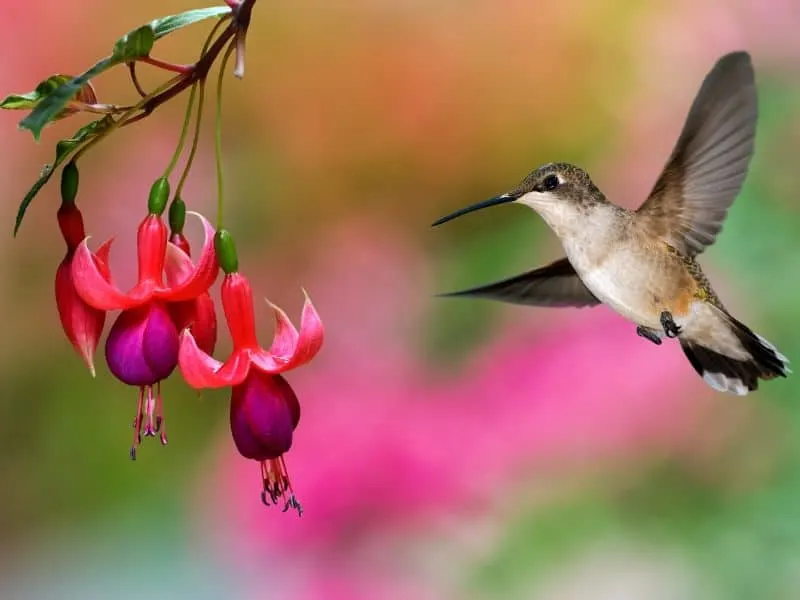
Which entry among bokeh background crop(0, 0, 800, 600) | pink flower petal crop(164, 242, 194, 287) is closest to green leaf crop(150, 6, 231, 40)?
pink flower petal crop(164, 242, 194, 287)

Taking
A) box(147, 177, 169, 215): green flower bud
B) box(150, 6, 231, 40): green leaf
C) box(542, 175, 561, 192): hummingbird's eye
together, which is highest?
box(150, 6, 231, 40): green leaf

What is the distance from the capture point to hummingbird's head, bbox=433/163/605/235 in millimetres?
397

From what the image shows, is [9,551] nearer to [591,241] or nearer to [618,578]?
[618,578]

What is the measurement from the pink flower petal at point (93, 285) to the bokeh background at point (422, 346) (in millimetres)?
852

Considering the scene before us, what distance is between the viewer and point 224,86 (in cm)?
135

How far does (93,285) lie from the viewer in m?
0.44

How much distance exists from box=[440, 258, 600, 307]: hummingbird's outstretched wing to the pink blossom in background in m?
0.71

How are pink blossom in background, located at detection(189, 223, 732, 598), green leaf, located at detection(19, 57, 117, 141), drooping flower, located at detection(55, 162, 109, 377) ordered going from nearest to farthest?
green leaf, located at detection(19, 57, 117, 141) < drooping flower, located at detection(55, 162, 109, 377) < pink blossom in background, located at detection(189, 223, 732, 598)

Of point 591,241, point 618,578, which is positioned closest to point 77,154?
point 591,241

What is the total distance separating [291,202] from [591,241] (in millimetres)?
965

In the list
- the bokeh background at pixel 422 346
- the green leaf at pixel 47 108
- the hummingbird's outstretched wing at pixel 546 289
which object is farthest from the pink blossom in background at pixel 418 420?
the green leaf at pixel 47 108

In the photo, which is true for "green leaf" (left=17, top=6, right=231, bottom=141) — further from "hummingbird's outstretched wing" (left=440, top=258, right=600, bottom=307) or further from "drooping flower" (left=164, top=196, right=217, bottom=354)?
"hummingbird's outstretched wing" (left=440, top=258, right=600, bottom=307)

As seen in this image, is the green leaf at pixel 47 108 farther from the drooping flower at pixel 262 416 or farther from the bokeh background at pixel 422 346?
the bokeh background at pixel 422 346

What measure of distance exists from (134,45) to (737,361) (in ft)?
1.09
